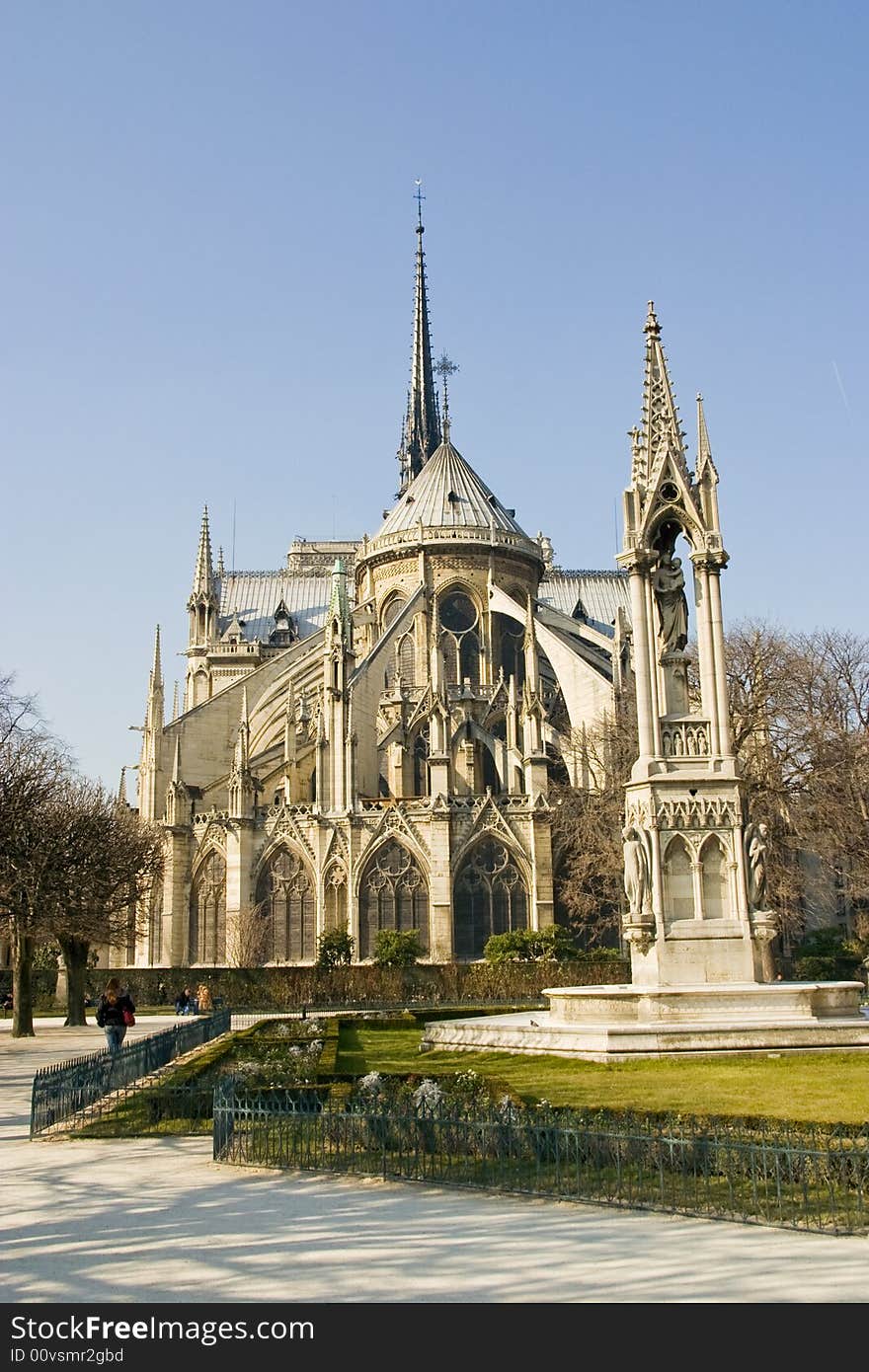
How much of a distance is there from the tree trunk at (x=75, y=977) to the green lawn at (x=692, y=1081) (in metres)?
17.8

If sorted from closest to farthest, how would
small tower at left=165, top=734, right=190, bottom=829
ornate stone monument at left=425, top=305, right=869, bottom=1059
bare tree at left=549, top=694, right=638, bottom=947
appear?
ornate stone monument at left=425, top=305, right=869, bottom=1059 < bare tree at left=549, top=694, right=638, bottom=947 < small tower at left=165, top=734, right=190, bottom=829

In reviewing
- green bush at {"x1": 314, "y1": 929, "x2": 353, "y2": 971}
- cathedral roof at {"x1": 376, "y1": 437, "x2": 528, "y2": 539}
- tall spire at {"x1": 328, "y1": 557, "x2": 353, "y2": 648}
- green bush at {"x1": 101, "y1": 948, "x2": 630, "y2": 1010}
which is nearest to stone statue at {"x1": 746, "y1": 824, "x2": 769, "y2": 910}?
green bush at {"x1": 101, "y1": 948, "x2": 630, "y2": 1010}

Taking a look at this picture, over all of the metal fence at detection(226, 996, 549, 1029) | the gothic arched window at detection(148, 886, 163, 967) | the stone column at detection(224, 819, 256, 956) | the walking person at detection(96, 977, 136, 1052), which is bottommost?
the metal fence at detection(226, 996, 549, 1029)

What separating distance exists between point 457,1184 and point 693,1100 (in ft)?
10.9

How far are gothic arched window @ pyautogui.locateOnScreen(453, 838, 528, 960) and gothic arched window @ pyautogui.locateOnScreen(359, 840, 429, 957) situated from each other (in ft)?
4.91

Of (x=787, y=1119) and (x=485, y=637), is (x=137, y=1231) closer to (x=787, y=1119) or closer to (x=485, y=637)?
(x=787, y=1119)

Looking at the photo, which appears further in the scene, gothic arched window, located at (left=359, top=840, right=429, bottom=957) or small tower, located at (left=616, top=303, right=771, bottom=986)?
gothic arched window, located at (left=359, top=840, right=429, bottom=957)

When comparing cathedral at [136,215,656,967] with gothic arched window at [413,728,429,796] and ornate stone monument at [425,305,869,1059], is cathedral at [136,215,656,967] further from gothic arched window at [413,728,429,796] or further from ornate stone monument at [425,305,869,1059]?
ornate stone monument at [425,305,869,1059]

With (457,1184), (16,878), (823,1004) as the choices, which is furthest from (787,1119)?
(16,878)

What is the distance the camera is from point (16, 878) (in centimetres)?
3073

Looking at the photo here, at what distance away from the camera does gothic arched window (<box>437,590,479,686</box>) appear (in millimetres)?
68500

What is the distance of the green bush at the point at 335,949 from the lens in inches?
1895

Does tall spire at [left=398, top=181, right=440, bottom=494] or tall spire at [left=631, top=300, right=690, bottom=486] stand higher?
tall spire at [left=398, top=181, right=440, bottom=494]
